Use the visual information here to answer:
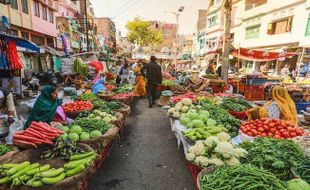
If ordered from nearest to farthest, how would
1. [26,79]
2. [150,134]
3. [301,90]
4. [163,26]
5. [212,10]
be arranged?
1. [150,134]
2. [301,90]
3. [26,79]
4. [212,10]
5. [163,26]

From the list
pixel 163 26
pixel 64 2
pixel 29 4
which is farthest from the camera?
pixel 163 26

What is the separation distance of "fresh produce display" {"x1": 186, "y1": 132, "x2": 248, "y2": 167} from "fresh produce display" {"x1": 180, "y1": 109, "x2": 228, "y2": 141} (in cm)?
59

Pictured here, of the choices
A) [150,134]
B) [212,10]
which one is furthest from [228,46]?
[212,10]

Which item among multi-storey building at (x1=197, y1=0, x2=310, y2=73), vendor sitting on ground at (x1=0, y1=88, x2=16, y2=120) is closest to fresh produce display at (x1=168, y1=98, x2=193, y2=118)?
vendor sitting on ground at (x1=0, y1=88, x2=16, y2=120)

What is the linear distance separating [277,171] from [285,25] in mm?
19271

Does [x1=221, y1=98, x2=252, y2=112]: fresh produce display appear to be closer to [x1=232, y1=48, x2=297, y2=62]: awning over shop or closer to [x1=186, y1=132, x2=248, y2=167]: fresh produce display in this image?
[x1=186, y1=132, x2=248, y2=167]: fresh produce display

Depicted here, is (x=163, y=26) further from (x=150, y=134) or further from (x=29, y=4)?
(x=150, y=134)

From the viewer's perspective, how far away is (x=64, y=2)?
30391 millimetres

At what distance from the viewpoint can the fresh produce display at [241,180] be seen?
7.06 ft

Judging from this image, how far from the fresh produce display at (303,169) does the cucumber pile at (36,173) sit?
2.55m

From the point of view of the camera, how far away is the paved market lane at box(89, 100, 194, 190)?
148 inches

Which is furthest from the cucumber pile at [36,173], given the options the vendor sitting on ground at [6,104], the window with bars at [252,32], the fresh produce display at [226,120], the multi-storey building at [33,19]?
the window with bars at [252,32]

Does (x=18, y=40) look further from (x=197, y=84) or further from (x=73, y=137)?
(x=197, y=84)

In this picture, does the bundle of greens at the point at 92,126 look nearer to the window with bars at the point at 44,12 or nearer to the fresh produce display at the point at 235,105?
the fresh produce display at the point at 235,105
